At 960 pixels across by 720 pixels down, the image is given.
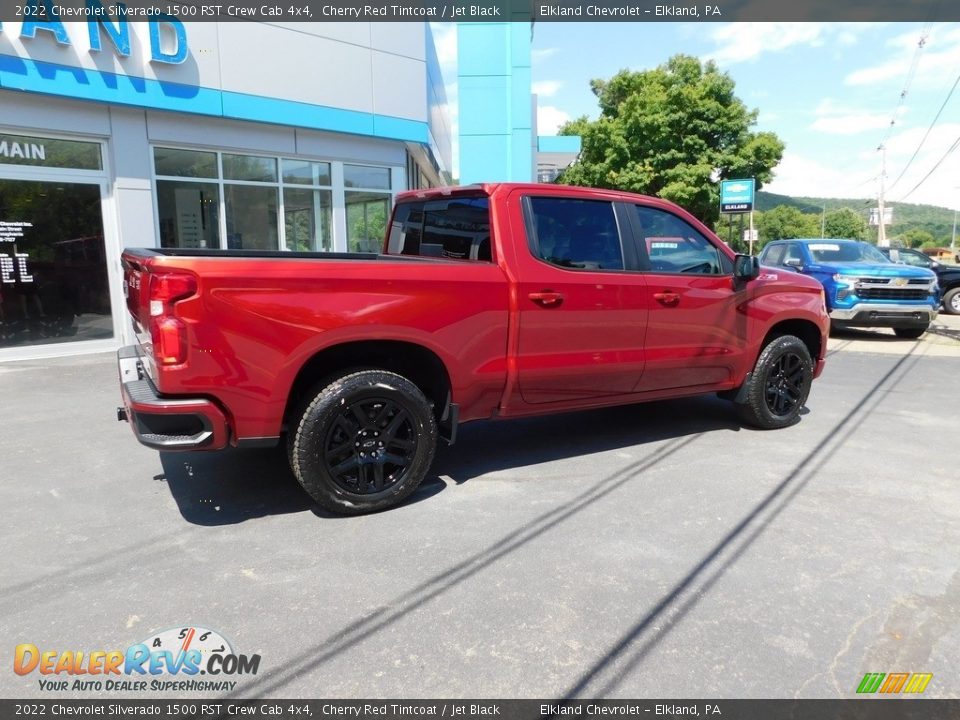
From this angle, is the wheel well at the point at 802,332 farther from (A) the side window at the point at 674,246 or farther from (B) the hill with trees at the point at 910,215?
(B) the hill with trees at the point at 910,215

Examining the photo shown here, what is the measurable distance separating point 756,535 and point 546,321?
5.74 ft

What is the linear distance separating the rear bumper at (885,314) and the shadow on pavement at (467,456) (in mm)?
6002

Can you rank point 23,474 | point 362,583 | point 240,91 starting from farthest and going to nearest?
1. point 240,91
2. point 23,474
3. point 362,583

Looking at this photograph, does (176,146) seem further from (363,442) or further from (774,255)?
(774,255)

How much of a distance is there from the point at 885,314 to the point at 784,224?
367 feet

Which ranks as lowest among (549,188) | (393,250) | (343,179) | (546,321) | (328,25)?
(546,321)

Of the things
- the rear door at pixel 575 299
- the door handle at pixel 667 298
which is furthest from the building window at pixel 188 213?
the door handle at pixel 667 298

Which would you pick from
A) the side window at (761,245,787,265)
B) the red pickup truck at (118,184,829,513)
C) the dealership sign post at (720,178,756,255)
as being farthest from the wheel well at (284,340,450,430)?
the dealership sign post at (720,178,756,255)

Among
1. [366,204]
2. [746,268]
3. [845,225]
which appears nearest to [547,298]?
[746,268]


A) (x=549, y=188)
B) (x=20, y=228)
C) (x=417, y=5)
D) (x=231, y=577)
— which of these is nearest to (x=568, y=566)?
(x=231, y=577)

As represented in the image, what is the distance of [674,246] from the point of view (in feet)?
16.9

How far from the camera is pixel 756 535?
3.69m

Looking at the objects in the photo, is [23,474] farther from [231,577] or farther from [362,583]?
[362,583]

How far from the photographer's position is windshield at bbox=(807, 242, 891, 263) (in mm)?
12430
